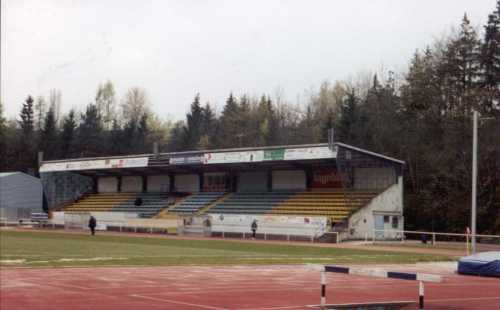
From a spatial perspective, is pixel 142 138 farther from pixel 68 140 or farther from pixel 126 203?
pixel 126 203

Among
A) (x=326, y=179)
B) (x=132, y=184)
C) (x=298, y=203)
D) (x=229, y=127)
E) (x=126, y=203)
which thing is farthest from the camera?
(x=229, y=127)

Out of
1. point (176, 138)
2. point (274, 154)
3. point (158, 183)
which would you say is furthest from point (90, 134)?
point (274, 154)

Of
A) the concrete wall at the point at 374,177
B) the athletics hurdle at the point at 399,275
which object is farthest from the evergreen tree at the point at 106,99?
the athletics hurdle at the point at 399,275

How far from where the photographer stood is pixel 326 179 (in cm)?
6012

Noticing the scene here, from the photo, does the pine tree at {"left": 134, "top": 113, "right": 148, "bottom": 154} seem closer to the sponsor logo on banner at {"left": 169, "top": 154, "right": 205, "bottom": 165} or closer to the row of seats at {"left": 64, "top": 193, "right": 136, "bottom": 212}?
the row of seats at {"left": 64, "top": 193, "right": 136, "bottom": 212}

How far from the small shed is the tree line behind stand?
25.4m

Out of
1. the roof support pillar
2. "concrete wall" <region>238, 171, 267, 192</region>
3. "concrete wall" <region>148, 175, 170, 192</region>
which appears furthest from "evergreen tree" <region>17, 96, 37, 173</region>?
the roof support pillar

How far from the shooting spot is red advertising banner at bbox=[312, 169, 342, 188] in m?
58.9

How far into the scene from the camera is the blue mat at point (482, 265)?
79.2 feet

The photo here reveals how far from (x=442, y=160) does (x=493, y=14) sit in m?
18.5

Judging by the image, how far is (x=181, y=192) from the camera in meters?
71.6

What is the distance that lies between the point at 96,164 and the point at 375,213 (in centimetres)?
3321

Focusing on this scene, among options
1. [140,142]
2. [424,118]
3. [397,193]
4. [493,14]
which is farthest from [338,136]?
[140,142]

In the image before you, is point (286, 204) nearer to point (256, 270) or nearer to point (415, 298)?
point (256, 270)
